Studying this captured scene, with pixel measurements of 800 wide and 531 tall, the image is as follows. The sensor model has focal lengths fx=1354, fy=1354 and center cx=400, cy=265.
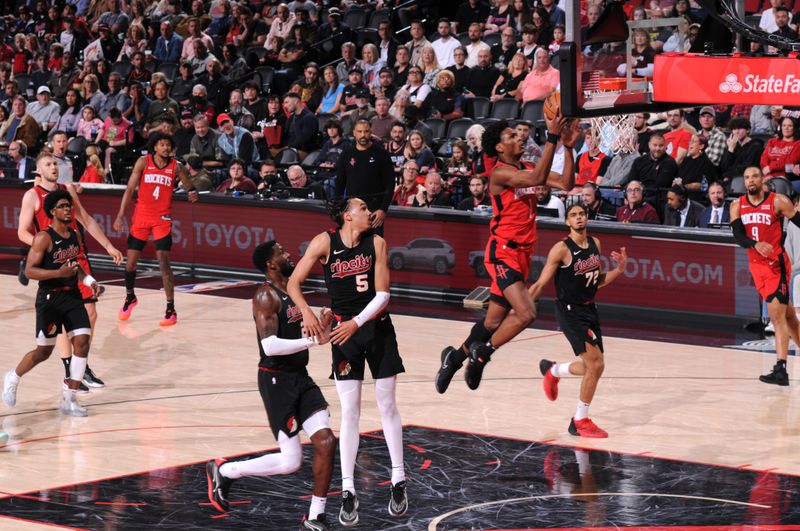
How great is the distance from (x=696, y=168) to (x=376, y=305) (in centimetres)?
958

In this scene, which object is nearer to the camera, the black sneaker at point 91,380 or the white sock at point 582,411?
the white sock at point 582,411

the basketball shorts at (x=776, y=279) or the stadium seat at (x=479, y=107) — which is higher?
the stadium seat at (x=479, y=107)

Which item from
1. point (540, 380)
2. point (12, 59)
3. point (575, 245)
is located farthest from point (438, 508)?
point (12, 59)

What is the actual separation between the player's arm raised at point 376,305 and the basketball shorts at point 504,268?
2.76 meters

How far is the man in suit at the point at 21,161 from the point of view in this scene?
22.2 m

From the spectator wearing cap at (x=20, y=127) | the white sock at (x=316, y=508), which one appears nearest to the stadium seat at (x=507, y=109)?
the spectator wearing cap at (x=20, y=127)

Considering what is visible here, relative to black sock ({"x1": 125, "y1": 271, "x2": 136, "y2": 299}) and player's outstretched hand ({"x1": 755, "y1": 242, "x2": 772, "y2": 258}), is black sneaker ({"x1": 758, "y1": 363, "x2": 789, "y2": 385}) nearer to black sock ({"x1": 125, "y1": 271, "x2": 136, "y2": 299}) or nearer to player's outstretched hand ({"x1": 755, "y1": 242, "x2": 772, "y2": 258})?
player's outstretched hand ({"x1": 755, "y1": 242, "x2": 772, "y2": 258})

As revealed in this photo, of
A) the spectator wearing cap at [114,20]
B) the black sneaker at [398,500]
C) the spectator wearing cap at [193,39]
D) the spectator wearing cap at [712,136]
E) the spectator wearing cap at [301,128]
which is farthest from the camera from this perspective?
the spectator wearing cap at [114,20]

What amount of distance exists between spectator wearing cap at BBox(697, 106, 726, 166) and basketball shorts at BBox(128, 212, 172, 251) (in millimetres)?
6943

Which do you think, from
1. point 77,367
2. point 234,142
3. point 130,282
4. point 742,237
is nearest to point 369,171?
point 130,282

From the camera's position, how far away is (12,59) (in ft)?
95.8

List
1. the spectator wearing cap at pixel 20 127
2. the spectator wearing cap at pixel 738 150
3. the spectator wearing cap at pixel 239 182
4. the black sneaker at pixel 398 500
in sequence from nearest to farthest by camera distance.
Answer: the black sneaker at pixel 398 500
the spectator wearing cap at pixel 738 150
the spectator wearing cap at pixel 239 182
the spectator wearing cap at pixel 20 127

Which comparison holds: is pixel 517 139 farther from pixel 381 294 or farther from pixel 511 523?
pixel 511 523

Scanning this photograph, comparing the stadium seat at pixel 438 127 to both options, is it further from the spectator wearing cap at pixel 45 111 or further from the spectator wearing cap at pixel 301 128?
the spectator wearing cap at pixel 45 111
